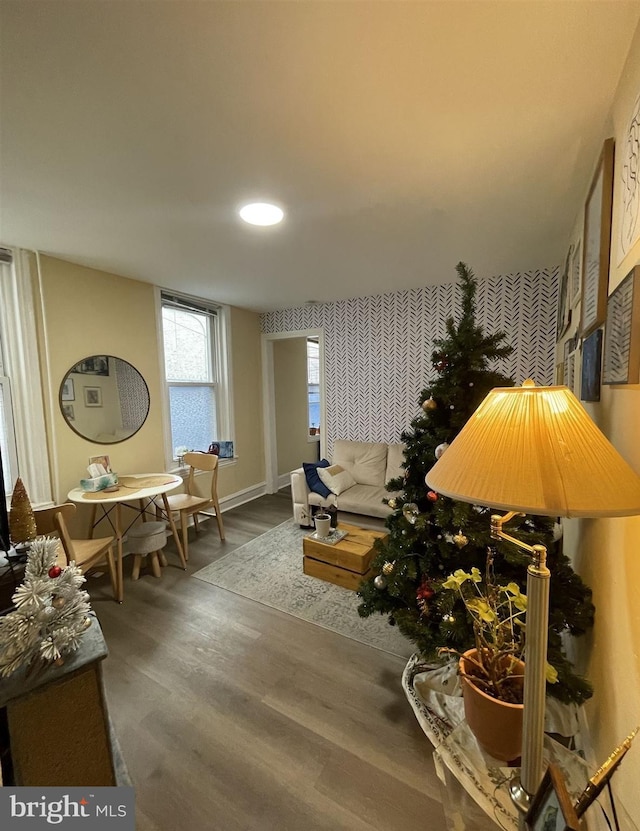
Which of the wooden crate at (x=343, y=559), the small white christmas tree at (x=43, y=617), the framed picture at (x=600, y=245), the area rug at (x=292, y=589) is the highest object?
the framed picture at (x=600, y=245)

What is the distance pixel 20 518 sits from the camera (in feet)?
4.98

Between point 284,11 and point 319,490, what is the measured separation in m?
3.19

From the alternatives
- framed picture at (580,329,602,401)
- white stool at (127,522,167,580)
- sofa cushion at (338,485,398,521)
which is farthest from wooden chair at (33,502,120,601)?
framed picture at (580,329,602,401)

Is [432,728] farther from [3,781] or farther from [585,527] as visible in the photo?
[3,781]

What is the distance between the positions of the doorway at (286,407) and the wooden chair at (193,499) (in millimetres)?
1409

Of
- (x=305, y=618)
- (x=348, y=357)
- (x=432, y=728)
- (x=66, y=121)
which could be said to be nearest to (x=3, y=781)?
(x=432, y=728)

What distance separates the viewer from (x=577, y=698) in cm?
106

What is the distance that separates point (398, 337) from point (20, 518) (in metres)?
3.46

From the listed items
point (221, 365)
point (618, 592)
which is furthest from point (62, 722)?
point (221, 365)

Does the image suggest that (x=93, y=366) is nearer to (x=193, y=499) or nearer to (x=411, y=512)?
(x=193, y=499)

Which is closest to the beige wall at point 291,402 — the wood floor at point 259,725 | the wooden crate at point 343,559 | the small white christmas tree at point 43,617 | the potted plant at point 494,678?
the wooden crate at point 343,559

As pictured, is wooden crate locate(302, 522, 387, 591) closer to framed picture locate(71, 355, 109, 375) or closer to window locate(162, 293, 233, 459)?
window locate(162, 293, 233, 459)

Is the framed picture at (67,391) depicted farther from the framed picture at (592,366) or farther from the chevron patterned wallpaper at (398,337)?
the framed picture at (592,366)

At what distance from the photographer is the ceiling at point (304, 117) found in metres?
0.94
